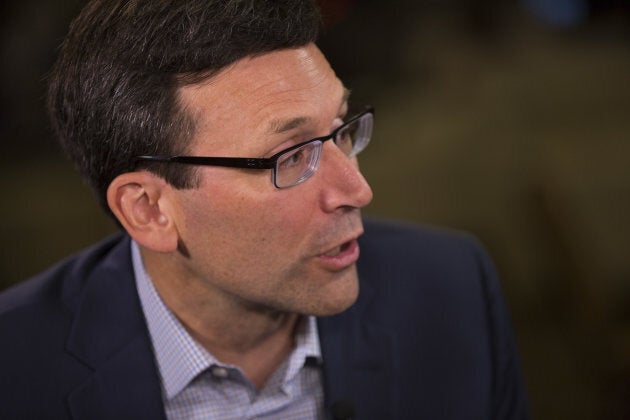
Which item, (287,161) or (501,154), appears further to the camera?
(501,154)

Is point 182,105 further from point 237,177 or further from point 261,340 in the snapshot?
point 261,340

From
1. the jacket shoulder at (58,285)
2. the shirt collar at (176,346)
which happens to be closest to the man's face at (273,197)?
the shirt collar at (176,346)

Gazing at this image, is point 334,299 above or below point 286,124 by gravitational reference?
below

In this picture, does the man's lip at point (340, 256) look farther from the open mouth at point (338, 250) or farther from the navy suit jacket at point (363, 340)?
the navy suit jacket at point (363, 340)

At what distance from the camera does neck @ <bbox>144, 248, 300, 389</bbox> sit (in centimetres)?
177

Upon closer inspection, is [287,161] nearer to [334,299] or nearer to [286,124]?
[286,124]

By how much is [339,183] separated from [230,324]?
17.0 inches

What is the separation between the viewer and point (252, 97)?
154 centimetres

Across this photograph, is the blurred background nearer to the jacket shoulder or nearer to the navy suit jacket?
the navy suit jacket

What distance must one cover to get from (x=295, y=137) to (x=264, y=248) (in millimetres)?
230

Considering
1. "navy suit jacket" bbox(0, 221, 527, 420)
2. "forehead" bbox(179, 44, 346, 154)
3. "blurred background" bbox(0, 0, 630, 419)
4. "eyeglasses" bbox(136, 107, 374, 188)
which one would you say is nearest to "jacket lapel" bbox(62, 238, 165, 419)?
"navy suit jacket" bbox(0, 221, 527, 420)

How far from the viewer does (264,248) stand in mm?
1619

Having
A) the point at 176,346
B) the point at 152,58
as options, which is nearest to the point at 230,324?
the point at 176,346

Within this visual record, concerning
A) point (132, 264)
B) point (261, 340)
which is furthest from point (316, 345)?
point (132, 264)
